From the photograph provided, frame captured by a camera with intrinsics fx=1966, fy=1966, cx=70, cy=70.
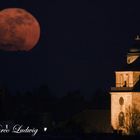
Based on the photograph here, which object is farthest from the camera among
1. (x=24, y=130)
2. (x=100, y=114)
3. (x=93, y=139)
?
(x=100, y=114)

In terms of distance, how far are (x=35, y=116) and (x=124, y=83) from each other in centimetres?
1653

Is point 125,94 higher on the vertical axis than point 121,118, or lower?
higher

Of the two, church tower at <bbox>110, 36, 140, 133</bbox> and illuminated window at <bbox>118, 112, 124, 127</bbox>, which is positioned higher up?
church tower at <bbox>110, 36, 140, 133</bbox>

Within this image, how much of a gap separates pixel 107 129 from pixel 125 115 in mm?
2254

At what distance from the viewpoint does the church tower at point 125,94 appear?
7151 inches

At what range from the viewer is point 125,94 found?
182000 mm

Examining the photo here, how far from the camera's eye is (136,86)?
598 ft

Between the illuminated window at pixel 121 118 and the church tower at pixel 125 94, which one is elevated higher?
the church tower at pixel 125 94

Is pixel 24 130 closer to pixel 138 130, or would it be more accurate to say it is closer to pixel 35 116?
pixel 138 130

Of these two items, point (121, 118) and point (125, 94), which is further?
point (121, 118)

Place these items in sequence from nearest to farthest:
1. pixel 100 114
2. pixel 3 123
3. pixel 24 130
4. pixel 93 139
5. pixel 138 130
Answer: pixel 93 139, pixel 24 130, pixel 3 123, pixel 138 130, pixel 100 114

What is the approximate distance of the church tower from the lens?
7151 inches

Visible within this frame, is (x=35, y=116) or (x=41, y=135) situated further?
(x=35, y=116)

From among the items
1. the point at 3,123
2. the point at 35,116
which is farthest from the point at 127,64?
the point at 3,123
